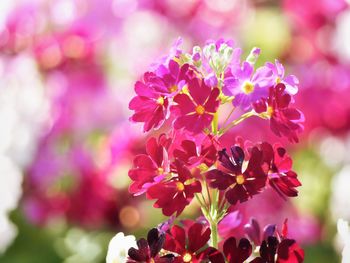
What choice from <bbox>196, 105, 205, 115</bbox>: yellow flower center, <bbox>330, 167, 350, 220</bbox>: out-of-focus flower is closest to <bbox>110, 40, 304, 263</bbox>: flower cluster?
<bbox>196, 105, 205, 115</bbox>: yellow flower center

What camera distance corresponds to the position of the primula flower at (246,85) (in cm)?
80

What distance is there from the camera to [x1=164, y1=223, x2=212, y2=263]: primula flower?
2.65ft

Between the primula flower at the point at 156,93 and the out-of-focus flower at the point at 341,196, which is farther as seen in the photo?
the out-of-focus flower at the point at 341,196

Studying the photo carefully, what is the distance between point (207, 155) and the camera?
0.80 meters

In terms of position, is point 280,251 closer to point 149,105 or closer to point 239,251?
point 239,251

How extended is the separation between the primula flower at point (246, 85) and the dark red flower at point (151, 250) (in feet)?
0.44

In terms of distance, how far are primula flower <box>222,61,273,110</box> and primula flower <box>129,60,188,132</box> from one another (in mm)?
42

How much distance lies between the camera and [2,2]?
219 centimetres

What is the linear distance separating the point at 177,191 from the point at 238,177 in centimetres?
5

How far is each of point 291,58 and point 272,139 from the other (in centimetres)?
40

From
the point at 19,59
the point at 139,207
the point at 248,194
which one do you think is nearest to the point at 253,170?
the point at 248,194

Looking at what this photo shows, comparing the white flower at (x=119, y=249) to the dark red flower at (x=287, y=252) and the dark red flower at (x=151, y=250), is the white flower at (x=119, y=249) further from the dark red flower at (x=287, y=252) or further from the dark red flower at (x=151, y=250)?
the dark red flower at (x=287, y=252)

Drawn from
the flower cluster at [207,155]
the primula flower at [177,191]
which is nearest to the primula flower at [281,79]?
the flower cluster at [207,155]

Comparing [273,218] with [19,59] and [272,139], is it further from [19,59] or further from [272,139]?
[19,59]
